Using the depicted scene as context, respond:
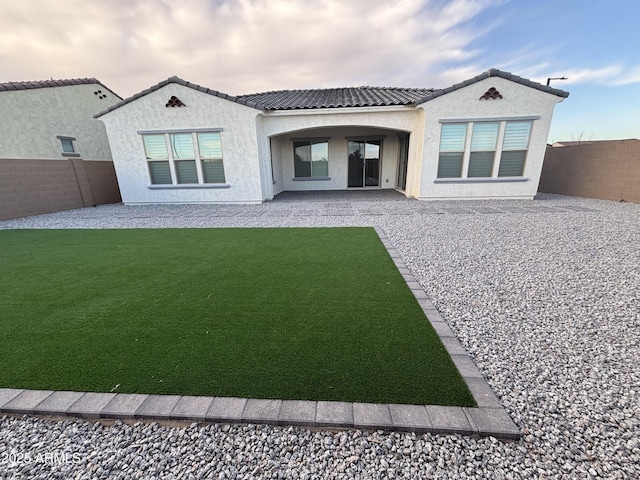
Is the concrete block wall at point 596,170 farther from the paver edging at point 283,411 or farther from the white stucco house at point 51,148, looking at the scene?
the white stucco house at point 51,148

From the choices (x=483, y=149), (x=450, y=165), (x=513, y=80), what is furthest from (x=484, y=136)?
(x=513, y=80)

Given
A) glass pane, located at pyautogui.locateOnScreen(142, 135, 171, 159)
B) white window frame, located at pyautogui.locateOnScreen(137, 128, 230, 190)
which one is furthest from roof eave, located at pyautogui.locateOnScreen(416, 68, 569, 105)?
glass pane, located at pyautogui.locateOnScreen(142, 135, 171, 159)

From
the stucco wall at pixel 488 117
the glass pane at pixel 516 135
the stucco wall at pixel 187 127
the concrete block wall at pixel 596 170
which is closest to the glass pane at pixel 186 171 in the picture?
the stucco wall at pixel 187 127

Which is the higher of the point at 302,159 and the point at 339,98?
the point at 339,98

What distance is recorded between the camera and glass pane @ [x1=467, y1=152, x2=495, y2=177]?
9509 mm

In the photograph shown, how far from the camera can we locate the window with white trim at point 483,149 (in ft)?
30.2

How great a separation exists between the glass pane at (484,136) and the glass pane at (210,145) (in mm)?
8943

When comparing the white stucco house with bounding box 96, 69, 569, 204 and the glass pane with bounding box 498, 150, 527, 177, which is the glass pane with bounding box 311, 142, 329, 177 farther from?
the glass pane with bounding box 498, 150, 527, 177

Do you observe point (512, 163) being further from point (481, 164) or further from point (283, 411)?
point (283, 411)

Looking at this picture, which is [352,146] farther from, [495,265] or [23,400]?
[23,400]

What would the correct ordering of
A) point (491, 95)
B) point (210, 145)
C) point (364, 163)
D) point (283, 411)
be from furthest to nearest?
1. point (364, 163)
2. point (210, 145)
3. point (491, 95)
4. point (283, 411)

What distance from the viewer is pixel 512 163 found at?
31.3 feet

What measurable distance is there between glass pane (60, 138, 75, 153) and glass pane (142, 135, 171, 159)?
5.35 m

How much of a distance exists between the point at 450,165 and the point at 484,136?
4.50ft
